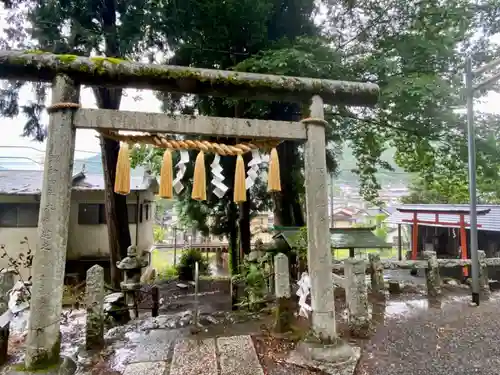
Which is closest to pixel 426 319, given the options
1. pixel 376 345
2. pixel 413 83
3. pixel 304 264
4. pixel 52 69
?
pixel 376 345

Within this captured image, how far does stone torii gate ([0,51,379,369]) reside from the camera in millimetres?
3766

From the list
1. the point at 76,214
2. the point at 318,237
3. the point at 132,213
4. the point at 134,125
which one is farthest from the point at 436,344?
the point at 76,214

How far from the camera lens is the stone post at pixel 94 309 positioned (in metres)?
4.80

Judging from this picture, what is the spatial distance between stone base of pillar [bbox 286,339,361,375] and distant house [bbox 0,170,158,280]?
11362 millimetres

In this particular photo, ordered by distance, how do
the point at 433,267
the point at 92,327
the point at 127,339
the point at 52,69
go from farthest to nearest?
the point at 433,267 < the point at 127,339 < the point at 92,327 < the point at 52,69

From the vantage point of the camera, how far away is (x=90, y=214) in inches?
553

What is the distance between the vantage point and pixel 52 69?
3.98 m

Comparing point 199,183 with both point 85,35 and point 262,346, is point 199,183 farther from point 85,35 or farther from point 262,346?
point 85,35

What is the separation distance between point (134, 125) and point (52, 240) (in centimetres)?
172

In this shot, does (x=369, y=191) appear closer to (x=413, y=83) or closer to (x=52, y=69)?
(x=413, y=83)

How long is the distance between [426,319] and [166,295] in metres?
9.23

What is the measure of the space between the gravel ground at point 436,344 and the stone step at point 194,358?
1977mm

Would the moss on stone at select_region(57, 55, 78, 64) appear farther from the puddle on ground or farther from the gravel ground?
the puddle on ground

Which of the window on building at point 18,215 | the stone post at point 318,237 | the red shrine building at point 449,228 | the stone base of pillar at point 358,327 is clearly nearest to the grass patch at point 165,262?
the window on building at point 18,215
